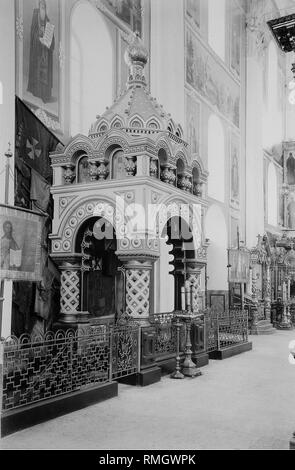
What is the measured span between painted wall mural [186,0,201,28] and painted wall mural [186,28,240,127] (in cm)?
42

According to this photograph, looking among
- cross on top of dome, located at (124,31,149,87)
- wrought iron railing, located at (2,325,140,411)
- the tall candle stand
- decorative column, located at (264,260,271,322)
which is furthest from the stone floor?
decorative column, located at (264,260,271,322)

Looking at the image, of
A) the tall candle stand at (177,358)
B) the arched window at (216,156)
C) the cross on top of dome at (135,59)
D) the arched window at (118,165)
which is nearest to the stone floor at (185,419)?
the tall candle stand at (177,358)

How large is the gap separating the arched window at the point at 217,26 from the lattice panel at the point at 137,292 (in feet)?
34.2

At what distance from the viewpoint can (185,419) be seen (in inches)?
197

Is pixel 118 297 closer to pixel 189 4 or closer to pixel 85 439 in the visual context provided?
pixel 85 439

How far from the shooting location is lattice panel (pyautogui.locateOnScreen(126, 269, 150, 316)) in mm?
6883

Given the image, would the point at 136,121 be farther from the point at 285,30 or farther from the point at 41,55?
the point at 285,30

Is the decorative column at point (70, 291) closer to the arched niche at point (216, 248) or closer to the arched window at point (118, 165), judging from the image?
the arched window at point (118, 165)

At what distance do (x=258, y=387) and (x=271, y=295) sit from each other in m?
11.0

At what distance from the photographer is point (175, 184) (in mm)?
7879

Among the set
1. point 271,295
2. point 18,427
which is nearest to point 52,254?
point 18,427

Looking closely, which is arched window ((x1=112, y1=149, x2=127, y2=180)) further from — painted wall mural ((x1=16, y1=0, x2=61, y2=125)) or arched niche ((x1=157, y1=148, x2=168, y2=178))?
painted wall mural ((x1=16, y1=0, x2=61, y2=125))

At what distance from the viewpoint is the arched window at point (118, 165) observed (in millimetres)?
7179

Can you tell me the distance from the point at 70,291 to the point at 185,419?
3.04m
